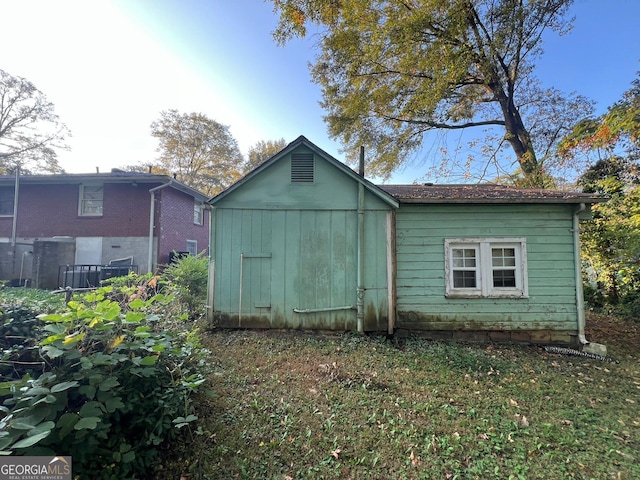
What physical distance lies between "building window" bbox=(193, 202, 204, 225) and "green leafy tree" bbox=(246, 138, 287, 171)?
12.5 metres

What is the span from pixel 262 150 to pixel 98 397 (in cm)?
2775

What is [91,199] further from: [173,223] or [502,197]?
[502,197]

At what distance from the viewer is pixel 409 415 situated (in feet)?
10.6

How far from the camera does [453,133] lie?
1299 centimetres

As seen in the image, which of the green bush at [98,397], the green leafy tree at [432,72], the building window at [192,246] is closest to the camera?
the green bush at [98,397]

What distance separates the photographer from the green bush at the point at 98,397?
182 centimetres

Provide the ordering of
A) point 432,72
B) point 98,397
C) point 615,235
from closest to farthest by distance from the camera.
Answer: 1. point 98,397
2. point 615,235
3. point 432,72

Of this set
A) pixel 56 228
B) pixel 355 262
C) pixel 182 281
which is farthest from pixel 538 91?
pixel 56 228

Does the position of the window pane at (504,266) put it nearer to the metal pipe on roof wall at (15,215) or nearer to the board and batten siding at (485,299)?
the board and batten siding at (485,299)

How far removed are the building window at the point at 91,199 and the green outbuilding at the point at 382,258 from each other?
9583 millimetres

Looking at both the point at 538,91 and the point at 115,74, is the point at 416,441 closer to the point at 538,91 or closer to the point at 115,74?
the point at 115,74

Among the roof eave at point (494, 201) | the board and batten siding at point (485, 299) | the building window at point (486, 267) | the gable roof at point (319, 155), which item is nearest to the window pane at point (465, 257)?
the building window at point (486, 267)

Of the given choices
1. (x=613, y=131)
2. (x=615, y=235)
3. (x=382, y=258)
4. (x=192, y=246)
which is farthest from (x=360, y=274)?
(x=192, y=246)

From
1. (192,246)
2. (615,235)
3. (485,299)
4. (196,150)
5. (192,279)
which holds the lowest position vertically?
(485,299)
